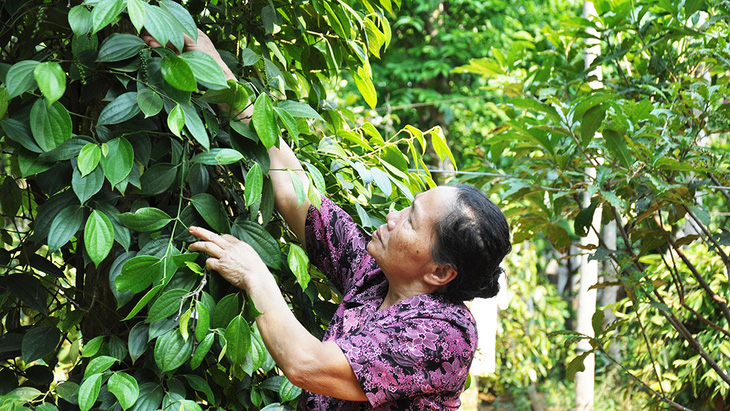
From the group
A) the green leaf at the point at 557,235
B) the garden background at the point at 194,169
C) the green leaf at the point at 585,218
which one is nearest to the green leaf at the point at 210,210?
the garden background at the point at 194,169

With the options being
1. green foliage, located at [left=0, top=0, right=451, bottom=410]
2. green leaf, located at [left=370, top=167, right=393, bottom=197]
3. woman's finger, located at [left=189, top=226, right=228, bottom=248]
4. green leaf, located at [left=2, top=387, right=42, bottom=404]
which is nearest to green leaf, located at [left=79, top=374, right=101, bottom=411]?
green foliage, located at [left=0, top=0, right=451, bottom=410]

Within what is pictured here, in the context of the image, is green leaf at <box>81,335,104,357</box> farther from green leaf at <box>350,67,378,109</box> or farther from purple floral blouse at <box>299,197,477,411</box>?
green leaf at <box>350,67,378,109</box>

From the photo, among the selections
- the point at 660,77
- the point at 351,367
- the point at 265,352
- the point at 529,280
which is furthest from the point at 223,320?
the point at 529,280

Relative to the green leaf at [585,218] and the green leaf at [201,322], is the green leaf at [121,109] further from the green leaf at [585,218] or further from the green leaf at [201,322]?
the green leaf at [585,218]

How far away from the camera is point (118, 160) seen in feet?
2.80

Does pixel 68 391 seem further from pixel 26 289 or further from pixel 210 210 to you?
pixel 210 210

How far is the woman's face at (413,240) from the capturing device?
1.12 m

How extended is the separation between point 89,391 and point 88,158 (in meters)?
0.29

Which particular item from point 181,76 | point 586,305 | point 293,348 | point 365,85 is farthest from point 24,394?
point 586,305

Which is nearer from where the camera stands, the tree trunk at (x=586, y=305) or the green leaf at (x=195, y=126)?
the green leaf at (x=195, y=126)

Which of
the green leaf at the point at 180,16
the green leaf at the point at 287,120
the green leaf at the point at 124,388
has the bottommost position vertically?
the green leaf at the point at 124,388

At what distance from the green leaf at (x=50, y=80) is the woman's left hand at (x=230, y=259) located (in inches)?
10.2

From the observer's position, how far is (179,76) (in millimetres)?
847

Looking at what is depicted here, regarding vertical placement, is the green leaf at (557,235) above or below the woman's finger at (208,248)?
below
